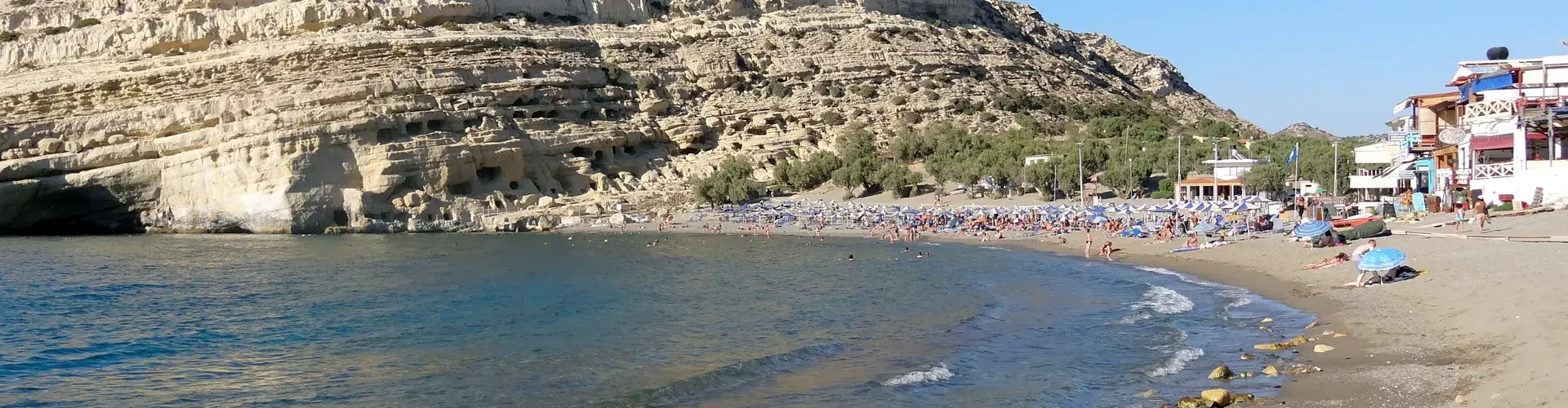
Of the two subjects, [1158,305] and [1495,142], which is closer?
[1158,305]

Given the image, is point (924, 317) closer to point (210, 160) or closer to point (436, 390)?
point (436, 390)

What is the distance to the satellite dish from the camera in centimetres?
3328

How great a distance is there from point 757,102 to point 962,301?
154 feet

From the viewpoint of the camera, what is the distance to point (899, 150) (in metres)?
64.5

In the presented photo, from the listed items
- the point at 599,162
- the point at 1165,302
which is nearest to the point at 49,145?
the point at 599,162

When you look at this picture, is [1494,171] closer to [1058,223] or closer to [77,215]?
[1058,223]

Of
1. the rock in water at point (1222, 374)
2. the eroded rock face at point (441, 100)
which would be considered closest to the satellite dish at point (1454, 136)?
the rock in water at point (1222, 374)

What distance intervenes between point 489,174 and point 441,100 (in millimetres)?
4535

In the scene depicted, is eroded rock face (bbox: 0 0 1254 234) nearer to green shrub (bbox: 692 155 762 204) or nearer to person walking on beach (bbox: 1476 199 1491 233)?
green shrub (bbox: 692 155 762 204)

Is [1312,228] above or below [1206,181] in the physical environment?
below

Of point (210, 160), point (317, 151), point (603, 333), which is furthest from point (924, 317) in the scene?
point (210, 160)

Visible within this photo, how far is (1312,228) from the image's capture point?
90.7ft

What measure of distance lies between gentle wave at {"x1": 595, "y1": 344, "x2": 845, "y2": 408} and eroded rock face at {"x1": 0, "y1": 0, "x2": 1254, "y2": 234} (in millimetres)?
40813

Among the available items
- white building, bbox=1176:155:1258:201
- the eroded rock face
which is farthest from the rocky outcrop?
white building, bbox=1176:155:1258:201
